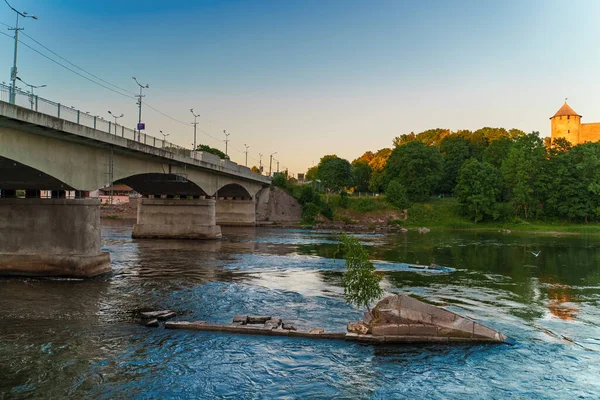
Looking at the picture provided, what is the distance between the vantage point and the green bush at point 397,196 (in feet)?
358

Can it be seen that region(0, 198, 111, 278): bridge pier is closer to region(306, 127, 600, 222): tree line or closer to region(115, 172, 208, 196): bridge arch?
region(115, 172, 208, 196): bridge arch

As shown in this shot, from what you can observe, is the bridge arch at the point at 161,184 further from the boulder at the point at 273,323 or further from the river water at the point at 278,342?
the boulder at the point at 273,323

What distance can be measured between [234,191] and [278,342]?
245ft

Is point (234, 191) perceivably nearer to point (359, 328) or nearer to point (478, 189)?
point (478, 189)

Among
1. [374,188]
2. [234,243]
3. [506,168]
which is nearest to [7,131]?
[234,243]

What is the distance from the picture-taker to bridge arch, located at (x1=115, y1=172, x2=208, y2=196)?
5434 centimetres

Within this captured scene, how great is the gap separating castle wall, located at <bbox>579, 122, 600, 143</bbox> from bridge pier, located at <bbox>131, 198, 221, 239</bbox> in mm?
133033

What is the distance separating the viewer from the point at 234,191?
92.9 meters

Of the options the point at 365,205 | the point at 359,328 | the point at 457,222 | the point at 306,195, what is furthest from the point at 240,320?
the point at 365,205

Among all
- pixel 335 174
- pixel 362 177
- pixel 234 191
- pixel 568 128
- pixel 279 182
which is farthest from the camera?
pixel 362 177

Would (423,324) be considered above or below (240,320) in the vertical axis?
above

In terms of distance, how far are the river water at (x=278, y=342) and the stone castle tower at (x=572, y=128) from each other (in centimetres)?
12594

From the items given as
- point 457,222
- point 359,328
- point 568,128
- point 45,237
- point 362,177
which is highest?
point 568,128

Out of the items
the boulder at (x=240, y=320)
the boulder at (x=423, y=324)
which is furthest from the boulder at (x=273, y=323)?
the boulder at (x=423, y=324)
